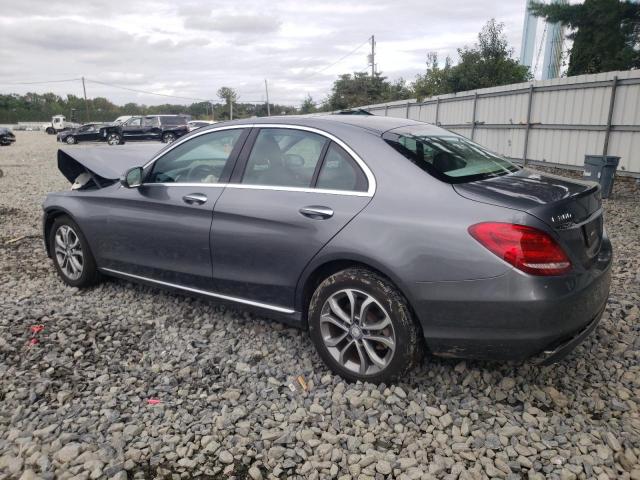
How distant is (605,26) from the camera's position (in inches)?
480

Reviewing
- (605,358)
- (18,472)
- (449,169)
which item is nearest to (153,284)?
(18,472)

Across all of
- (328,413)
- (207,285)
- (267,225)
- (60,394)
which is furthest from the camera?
(207,285)

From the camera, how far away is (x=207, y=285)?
11.9ft

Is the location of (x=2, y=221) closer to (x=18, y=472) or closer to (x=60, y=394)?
(x=60, y=394)

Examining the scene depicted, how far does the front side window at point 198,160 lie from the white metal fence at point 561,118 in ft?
29.7

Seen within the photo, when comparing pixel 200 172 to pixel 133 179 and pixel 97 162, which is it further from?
pixel 97 162

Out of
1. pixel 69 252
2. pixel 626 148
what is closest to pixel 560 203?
pixel 69 252

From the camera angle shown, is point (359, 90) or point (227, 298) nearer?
point (227, 298)

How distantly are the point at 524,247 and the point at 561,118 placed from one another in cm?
1071

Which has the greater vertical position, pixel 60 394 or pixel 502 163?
pixel 502 163

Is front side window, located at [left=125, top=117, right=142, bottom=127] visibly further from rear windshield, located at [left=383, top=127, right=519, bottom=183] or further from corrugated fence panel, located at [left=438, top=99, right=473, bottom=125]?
rear windshield, located at [left=383, top=127, right=519, bottom=183]

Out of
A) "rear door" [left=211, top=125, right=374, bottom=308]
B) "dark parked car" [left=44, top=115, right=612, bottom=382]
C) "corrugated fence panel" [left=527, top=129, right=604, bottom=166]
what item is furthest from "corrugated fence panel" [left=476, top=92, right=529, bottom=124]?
"rear door" [left=211, top=125, right=374, bottom=308]

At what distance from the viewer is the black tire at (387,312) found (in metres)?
2.74

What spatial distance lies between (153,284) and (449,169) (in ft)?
8.11
